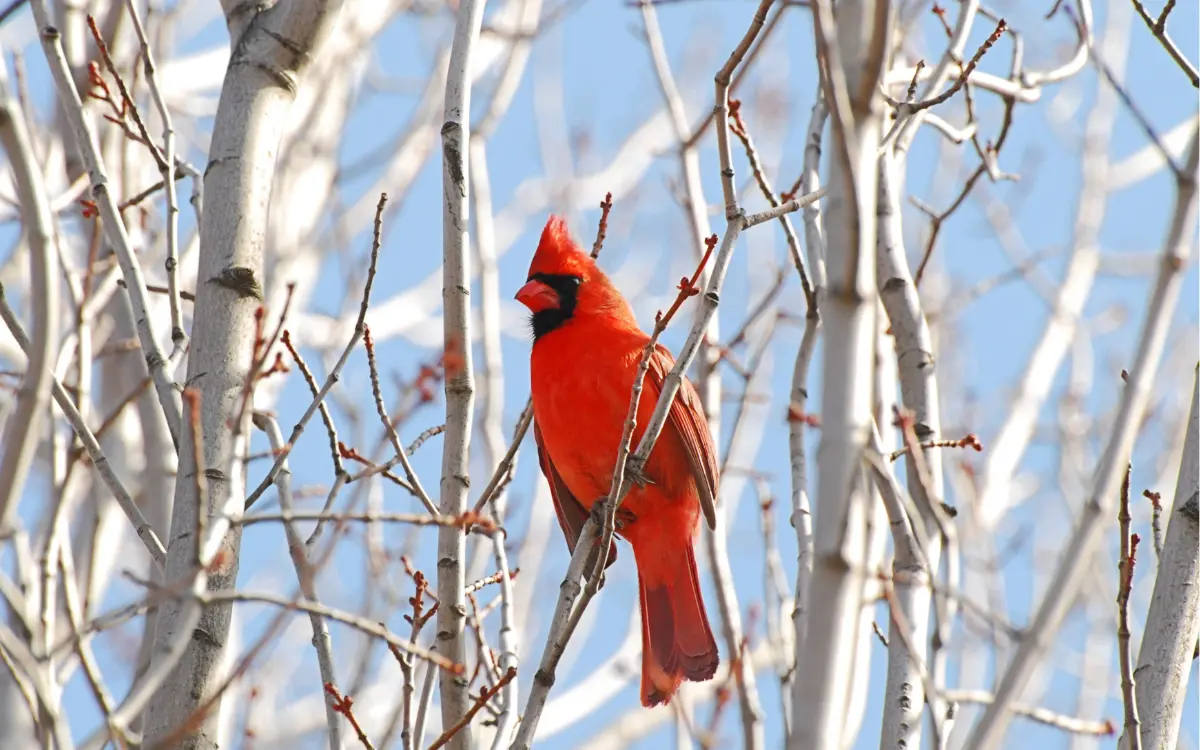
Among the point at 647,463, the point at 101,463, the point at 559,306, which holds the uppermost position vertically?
the point at 559,306

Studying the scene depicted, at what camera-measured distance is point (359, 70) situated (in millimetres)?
6520

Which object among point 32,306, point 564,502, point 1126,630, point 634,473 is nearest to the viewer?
point 32,306

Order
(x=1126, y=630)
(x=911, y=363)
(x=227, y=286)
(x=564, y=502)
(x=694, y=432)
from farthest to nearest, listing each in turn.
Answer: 1. (x=564, y=502)
2. (x=694, y=432)
3. (x=911, y=363)
4. (x=227, y=286)
5. (x=1126, y=630)

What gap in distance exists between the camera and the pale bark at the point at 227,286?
2088 millimetres

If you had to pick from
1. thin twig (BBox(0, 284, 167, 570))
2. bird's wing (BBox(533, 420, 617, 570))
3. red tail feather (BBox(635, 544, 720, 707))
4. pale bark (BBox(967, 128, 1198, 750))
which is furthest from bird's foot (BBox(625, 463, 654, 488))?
pale bark (BBox(967, 128, 1198, 750))

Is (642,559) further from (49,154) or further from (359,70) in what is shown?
(359,70)

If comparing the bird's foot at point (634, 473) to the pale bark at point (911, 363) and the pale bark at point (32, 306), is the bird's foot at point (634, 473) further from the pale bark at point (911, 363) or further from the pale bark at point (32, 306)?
the pale bark at point (32, 306)

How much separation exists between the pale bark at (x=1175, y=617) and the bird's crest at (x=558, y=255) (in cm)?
202

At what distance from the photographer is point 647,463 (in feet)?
11.6

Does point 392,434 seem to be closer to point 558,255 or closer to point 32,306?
point 32,306

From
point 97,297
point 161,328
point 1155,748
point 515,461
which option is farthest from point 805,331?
point 161,328

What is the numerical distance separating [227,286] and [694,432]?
1.51 metres

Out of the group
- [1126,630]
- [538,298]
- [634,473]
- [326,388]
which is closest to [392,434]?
[326,388]

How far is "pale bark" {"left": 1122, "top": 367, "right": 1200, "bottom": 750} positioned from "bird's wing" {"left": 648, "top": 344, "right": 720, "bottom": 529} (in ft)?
4.36
